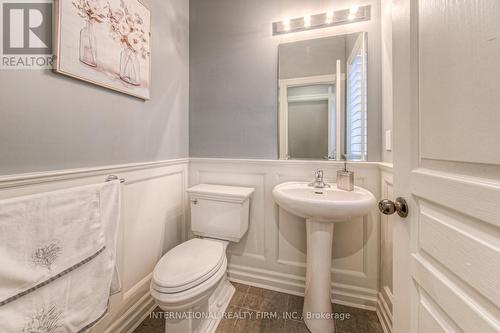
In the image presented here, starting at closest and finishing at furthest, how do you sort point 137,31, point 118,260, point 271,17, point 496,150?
point 496,150, point 118,260, point 137,31, point 271,17

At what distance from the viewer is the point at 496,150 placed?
35 cm

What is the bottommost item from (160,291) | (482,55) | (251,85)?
(160,291)

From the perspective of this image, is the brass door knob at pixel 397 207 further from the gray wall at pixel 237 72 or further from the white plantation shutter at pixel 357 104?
the gray wall at pixel 237 72

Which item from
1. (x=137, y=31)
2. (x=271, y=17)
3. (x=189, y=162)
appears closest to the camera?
(x=137, y=31)

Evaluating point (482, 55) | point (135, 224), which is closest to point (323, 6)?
point (482, 55)

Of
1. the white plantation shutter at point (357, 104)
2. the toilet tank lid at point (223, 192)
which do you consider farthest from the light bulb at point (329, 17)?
the toilet tank lid at point (223, 192)

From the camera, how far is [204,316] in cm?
120

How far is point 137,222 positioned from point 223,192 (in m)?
0.57

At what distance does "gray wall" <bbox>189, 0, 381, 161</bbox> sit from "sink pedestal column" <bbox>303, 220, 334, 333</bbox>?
0.65 metres

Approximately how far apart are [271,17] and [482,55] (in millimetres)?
1526

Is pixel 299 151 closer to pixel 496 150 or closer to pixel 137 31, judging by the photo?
pixel 496 150


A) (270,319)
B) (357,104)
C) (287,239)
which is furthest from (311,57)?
(270,319)

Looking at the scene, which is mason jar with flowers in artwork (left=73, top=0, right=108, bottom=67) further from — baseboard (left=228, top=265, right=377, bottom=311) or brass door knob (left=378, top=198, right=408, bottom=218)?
baseboard (left=228, top=265, right=377, bottom=311)

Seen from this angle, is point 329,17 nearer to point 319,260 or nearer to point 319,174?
point 319,174
